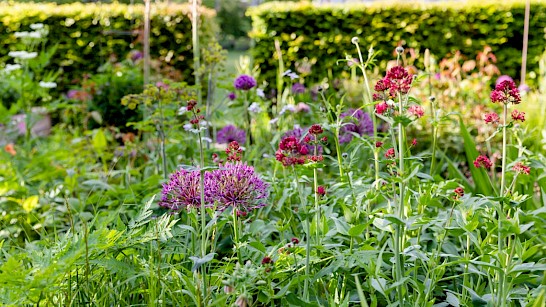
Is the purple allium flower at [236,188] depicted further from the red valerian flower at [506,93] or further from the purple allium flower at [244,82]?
the purple allium flower at [244,82]

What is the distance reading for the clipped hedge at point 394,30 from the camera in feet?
21.2

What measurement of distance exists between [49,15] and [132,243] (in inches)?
232

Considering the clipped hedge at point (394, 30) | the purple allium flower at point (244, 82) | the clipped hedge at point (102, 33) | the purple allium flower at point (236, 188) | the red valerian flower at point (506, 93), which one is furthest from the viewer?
the clipped hedge at point (102, 33)

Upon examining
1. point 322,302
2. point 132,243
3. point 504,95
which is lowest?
point 322,302

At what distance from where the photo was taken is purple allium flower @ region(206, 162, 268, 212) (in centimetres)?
160

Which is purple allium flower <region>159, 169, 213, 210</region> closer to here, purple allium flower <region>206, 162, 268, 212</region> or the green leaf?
purple allium flower <region>206, 162, 268, 212</region>

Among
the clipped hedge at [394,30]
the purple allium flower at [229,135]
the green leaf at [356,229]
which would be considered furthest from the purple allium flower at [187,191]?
the clipped hedge at [394,30]

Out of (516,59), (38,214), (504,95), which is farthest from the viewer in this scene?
(516,59)

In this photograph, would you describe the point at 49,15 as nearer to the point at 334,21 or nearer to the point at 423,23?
the point at 334,21

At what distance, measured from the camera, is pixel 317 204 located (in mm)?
1608

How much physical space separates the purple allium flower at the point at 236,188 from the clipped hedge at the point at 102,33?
5.01m

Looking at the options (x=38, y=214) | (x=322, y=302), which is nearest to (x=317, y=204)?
(x=322, y=302)

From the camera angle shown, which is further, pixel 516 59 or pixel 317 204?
pixel 516 59

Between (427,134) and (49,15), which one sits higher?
(49,15)
